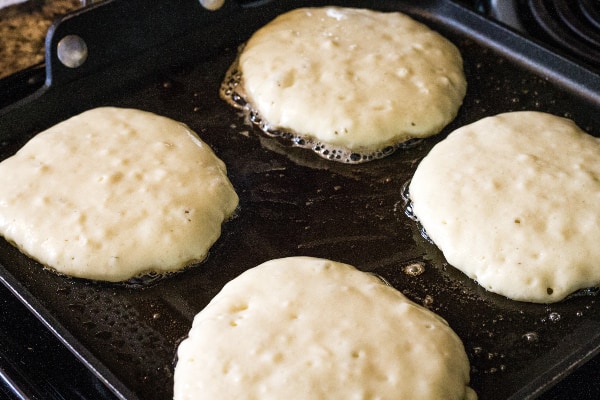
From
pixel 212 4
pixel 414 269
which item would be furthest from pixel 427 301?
pixel 212 4

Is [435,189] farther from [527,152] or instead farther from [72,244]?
[72,244]

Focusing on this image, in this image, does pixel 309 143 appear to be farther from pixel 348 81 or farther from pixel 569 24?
pixel 569 24

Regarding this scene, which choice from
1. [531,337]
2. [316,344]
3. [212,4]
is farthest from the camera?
[212,4]

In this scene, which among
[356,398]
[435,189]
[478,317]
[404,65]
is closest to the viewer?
[356,398]

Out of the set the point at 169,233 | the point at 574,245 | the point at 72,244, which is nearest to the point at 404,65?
the point at 574,245

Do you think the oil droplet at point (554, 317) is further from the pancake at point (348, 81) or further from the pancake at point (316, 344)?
the pancake at point (348, 81)

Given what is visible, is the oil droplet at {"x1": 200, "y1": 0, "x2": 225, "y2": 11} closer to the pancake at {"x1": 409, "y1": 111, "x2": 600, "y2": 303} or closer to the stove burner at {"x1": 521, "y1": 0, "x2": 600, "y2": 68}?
the pancake at {"x1": 409, "y1": 111, "x2": 600, "y2": 303}

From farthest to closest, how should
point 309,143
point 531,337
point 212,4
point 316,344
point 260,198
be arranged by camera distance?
point 212,4, point 309,143, point 260,198, point 531,337, point 316,344

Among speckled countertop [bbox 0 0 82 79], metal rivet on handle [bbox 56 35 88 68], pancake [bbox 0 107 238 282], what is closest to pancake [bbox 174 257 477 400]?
pancake [bbox 0 107 238 282]
